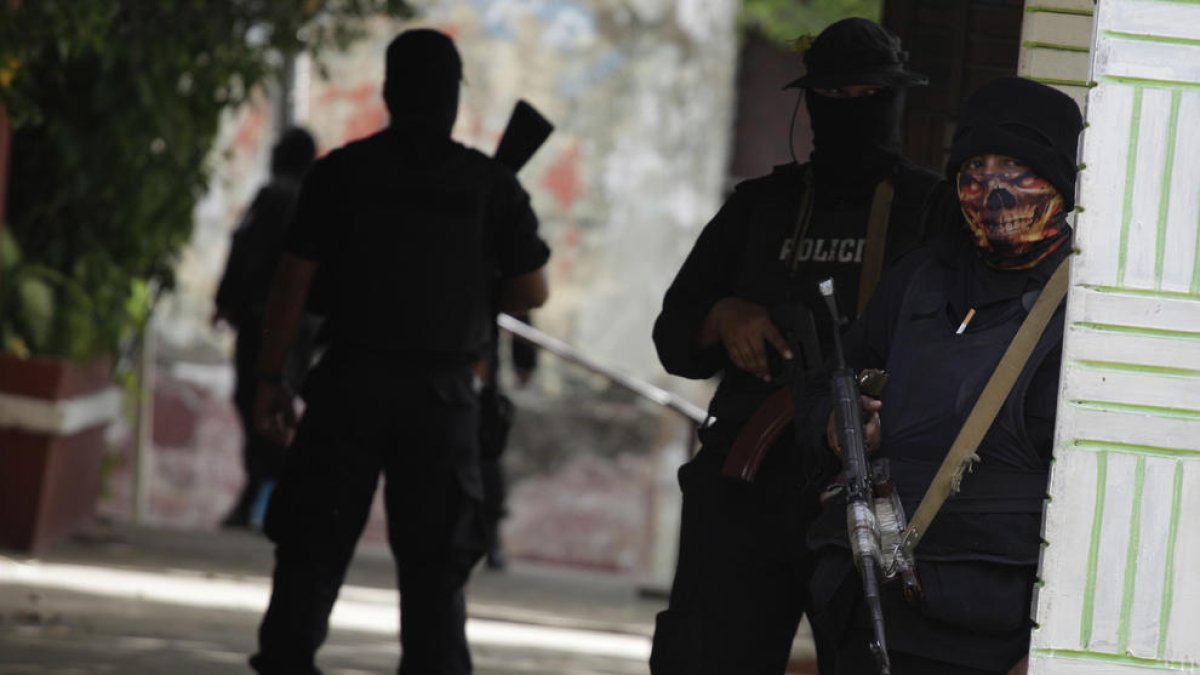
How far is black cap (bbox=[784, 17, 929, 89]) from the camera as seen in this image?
18.8 feet

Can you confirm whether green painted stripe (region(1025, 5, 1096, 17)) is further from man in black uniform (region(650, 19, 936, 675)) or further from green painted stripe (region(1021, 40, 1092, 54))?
man in black uniform (region(650, 19, 936, 675))

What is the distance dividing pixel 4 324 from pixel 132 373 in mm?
1965

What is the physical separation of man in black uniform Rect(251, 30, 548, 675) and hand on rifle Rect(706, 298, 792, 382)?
149 centimetres

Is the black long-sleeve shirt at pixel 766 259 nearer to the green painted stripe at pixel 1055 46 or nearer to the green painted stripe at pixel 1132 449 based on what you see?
A: the green painted stripe at pixel 1055 46

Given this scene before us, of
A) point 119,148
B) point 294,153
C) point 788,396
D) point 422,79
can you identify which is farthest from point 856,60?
point 294,153

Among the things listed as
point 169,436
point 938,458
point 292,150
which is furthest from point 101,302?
point 938,458

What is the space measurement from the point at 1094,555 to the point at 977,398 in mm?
443

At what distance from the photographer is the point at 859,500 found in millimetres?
4621

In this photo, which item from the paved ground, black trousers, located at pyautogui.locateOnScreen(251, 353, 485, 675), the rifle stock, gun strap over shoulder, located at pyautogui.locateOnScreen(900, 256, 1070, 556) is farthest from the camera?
the paved ground

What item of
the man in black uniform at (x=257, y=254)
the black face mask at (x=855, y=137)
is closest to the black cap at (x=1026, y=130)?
the black face mask at (x=855, y=137)

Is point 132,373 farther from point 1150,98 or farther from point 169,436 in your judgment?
point 1150,98

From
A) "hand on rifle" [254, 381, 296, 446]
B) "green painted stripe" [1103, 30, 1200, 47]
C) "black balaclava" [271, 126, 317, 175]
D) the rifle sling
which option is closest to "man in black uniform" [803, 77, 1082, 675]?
"green painted stripe" [1103, 30, 1200, 47]

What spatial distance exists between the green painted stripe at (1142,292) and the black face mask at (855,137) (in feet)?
5.42

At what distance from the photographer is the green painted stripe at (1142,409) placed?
4238 mm
